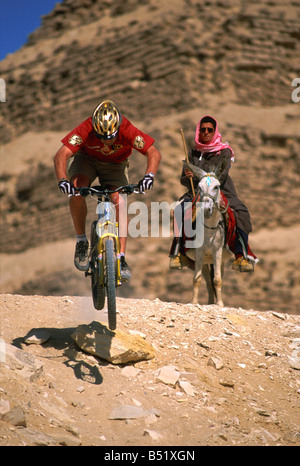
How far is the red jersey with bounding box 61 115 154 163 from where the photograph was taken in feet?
20.2

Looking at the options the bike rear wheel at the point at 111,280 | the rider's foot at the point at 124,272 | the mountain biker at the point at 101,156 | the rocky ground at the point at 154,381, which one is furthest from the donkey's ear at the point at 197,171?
the bike rear wheel at the point at 111,280

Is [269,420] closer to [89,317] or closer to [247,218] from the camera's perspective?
[89,317]

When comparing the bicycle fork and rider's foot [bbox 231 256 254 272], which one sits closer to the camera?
the bicycle fork

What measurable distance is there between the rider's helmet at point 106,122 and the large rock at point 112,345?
2.15 m

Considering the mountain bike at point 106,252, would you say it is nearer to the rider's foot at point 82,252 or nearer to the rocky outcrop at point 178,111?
the rider's foot at point 82,252

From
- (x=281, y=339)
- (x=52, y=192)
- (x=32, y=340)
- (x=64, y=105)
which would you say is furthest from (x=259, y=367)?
(x=64, y=105)

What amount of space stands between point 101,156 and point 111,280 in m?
1.63

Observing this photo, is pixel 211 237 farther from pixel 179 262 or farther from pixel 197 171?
pixel 197 171

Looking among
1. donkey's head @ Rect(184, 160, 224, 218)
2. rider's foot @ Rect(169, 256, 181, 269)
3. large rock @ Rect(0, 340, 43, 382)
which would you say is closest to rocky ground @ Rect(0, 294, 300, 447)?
large rock @ Rect(0, 340, 43, 382)

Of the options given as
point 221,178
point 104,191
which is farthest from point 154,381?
point 221,178

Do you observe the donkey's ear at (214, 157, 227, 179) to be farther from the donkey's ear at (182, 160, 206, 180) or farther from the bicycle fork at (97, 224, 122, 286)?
the bicycle fork at (97, 224, 122, 286)

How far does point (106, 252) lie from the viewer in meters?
5.63

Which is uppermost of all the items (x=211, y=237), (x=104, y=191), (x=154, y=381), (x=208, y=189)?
(x=104, y=191)

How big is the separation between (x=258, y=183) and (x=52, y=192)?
11.5 metres
